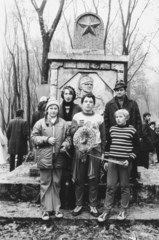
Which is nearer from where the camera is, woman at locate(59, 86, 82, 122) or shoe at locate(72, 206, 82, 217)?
shoe at locate(72, 206, 82, 217)

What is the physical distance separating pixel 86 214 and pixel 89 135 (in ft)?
3.92

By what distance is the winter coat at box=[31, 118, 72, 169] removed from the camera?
10.5 ft

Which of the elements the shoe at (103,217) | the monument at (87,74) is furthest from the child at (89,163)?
the monument at (87,74)

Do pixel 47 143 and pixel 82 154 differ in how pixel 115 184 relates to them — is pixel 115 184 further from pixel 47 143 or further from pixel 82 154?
pixel 47 143

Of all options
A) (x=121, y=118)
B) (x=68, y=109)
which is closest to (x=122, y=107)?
(x=121, y=118)

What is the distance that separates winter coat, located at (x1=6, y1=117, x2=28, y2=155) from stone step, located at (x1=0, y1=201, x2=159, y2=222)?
310 centimetres

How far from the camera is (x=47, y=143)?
10.7 feet

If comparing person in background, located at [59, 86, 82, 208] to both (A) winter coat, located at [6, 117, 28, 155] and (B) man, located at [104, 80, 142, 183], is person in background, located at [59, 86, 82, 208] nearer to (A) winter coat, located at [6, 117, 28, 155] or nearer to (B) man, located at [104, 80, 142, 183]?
(B) man, located at [104, 80, 142, 183]

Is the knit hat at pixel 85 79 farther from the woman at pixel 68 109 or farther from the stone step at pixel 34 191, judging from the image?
the stone step at pixel 34 191

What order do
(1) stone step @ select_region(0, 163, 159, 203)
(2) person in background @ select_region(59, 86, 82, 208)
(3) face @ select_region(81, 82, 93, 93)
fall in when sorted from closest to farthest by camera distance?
(2) person in background @ select_region(59, 86, 82, 208) < (1) stone step @ select_region(0, 163, 159, 203) < (3) face @ select_region(81, 82, 93, 93)

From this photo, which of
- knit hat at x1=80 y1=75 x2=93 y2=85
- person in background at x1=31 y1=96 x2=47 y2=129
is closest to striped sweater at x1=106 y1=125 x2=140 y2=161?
knit hat at x1=80 y1=75 x2=93 y2=85

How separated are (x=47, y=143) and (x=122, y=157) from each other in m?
1.10

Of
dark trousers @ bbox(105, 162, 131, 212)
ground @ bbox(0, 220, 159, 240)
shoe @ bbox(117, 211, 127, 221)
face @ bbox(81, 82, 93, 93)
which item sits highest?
face @ bbox(81, 82, 93, 93)

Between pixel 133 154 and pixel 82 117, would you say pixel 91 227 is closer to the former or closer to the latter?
pixel 133 154
